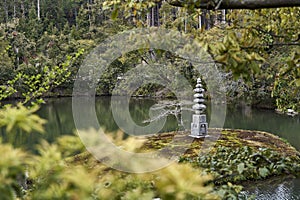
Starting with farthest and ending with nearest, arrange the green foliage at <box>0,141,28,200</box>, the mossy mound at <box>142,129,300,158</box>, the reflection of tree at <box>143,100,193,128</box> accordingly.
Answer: the reflection of tree at <box>143,100,193,128</box> → the mossy mound at <box>142,129,300,158</box> → the green foliage at <box>0,141,28,200</box>

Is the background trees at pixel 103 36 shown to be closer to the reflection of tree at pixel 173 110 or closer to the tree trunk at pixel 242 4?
the tree trunk at pixel 242 4

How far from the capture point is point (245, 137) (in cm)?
686

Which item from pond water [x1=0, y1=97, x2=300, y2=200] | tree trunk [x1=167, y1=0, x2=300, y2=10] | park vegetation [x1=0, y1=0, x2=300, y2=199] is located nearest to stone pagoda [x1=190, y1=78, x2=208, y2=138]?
pond water [x1=0, y1=97, x2=300, y2=200]

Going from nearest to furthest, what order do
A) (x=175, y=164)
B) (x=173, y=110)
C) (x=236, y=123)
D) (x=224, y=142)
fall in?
(x=175, y=164) < (x=224, y=142) < (x=173, y=110) < (x=236, y=123)

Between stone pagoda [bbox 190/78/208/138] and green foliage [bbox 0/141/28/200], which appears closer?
green foliage [bbox 0/141/28/200]

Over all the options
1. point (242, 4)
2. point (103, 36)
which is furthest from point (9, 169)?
point (103, 36)

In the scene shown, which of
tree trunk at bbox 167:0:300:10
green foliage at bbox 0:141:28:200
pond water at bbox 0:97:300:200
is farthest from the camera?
pond water at bbox 0:97:300:200

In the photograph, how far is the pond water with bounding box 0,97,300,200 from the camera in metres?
4.29

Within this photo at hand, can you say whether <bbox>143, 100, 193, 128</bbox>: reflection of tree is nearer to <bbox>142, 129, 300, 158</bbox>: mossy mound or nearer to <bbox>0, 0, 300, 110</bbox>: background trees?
<bbox>142, 129, 300, 158</bbox>: mossy mound

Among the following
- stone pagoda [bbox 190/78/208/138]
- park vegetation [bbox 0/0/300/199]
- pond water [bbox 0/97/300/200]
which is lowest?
pond water [bbox 0/97/300/200]

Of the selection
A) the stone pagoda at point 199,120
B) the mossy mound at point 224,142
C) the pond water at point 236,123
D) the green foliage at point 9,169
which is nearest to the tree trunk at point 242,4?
the green foliage at point 9,169

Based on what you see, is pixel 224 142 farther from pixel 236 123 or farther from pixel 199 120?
pixel 236 123

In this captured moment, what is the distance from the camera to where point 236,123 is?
1011 centimetres

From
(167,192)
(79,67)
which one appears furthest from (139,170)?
(79,67)
